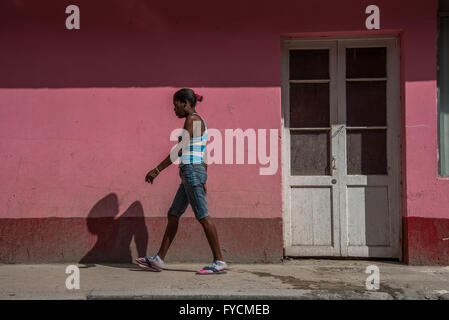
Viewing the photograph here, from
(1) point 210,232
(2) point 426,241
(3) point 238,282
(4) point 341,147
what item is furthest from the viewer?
(4) point 341,147

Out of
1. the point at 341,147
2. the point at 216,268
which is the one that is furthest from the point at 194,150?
the point at 341,147

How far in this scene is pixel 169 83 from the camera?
20.1 feet

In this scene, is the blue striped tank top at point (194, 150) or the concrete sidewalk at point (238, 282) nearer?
the concrete sidewalk at point (238, 282)

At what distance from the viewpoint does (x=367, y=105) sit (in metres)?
6.21

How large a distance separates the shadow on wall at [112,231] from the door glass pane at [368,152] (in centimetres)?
277

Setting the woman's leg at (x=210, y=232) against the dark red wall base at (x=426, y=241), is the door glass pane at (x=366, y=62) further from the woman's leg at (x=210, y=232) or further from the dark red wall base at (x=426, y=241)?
the woman's leg at (x=210, y=232)

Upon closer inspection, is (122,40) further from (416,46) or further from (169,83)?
(416,46)

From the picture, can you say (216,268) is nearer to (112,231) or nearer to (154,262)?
(154,262)

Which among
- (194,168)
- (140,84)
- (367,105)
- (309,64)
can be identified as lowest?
(194,168)

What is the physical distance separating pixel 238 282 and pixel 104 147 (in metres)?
2.49

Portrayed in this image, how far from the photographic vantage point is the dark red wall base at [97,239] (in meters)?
6.02

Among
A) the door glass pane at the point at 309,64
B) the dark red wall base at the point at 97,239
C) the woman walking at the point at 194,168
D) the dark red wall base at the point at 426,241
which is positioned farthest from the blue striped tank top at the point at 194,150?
the dark red wall base at the point at 426,241
